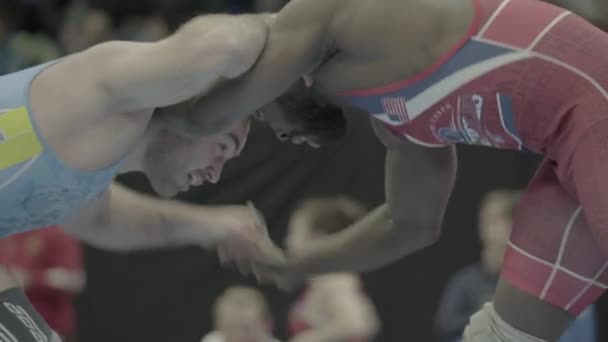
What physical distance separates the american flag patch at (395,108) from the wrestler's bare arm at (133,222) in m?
0.59

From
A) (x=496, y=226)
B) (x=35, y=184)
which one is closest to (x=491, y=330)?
(x=35, y=184)

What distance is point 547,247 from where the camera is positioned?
283cm

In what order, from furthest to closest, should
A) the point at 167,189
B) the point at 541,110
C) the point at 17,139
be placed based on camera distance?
the point at 167,189
the point at 17,139
the point at 541,110

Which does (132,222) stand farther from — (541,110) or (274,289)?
(274,289)

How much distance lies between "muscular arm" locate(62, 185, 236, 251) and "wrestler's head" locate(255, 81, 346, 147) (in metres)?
0.31

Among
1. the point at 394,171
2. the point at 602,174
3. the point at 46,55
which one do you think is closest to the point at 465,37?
the point at 602,174

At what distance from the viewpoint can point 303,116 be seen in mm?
2979

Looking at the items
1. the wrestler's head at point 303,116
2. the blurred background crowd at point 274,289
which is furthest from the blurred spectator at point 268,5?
the wrestler's head at point 303,116

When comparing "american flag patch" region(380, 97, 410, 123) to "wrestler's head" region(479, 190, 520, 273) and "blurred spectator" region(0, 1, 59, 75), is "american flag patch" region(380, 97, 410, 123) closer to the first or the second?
"wrestler's head" region(479, 190, 520, 273)

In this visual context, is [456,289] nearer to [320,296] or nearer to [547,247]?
[320,296]

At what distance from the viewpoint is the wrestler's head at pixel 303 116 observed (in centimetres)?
295

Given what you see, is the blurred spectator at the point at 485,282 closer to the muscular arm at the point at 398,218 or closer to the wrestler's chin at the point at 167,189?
the muscular arm at the point at 398,218

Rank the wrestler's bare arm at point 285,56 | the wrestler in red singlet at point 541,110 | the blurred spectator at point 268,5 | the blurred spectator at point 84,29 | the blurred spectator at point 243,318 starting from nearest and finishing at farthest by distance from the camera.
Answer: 1. the wrestler in red singlet at point 541,110
2. the wrestler's bare arm at point 285,56
3. the blurred spectator at point 243,318
4. the blurred spectator at point 268,5
5. the blurred spectator at point 84,29

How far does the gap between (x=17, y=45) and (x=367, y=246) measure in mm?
3359
